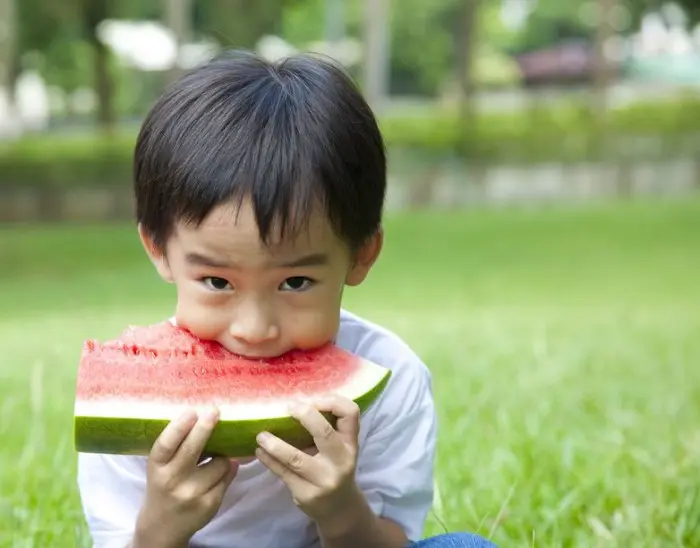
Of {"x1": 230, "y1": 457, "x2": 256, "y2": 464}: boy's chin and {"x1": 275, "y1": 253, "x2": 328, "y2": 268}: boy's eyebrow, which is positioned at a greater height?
{"x1": 275, "y1": 253, "x2": 328, "y2": 268}: boy's eyebrow

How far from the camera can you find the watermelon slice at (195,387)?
1708 millimetres

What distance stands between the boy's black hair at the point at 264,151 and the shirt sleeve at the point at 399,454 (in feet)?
1.10

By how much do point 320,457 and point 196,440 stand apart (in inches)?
7.3

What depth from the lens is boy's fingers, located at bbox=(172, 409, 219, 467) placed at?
Answer: 163cm

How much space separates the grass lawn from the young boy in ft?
2.07

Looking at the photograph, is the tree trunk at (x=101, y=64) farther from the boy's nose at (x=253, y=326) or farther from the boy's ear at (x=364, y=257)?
the boy's nose at (x=253, y=326)

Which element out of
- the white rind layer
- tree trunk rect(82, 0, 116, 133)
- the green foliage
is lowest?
the green foliage

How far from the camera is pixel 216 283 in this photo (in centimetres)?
175

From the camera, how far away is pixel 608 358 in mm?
5141

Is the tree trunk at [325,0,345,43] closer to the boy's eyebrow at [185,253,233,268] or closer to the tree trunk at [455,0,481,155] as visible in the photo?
the tree trunk at [455,0,481,155]

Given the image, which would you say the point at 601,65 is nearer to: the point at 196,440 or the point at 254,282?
the point at 254,282

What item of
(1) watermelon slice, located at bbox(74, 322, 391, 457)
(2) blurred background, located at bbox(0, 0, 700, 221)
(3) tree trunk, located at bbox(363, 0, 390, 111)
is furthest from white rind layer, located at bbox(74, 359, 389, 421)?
(3) tree trunk, located at bbox(363, 0, 390, 111)

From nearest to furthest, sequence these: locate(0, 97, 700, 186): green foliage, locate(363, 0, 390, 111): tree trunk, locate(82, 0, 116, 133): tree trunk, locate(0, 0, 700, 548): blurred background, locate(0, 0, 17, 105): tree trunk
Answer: locate(0, 0, 700, 548): blurred background < locate(0, 0, 17, 105): tree trunk < locate(82, 0, 116, 133): tree trunk < locate(363, 0, 390, 111): tree trunk < locate(0, 97, 700, 186): green foliage

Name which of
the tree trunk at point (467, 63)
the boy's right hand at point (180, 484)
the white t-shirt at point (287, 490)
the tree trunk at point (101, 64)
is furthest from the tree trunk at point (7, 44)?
the boy's right hand at point (180, 484)
